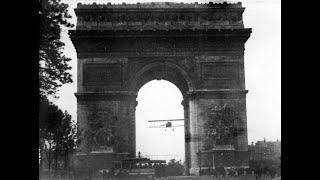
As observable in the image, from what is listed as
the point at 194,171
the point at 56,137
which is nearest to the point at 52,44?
the point at 56,137

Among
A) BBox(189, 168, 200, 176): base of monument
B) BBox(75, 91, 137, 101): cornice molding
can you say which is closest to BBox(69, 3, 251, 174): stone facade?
BBox(75, 91, 137, 101): cornice molding

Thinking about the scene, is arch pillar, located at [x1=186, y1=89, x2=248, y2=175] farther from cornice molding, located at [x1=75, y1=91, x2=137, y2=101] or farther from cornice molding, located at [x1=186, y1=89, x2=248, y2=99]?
cornice molding, located at [x1=75, y1=91, x2=137, y2=101]

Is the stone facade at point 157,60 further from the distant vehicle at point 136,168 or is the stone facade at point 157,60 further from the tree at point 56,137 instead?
the tree at point 56,137
